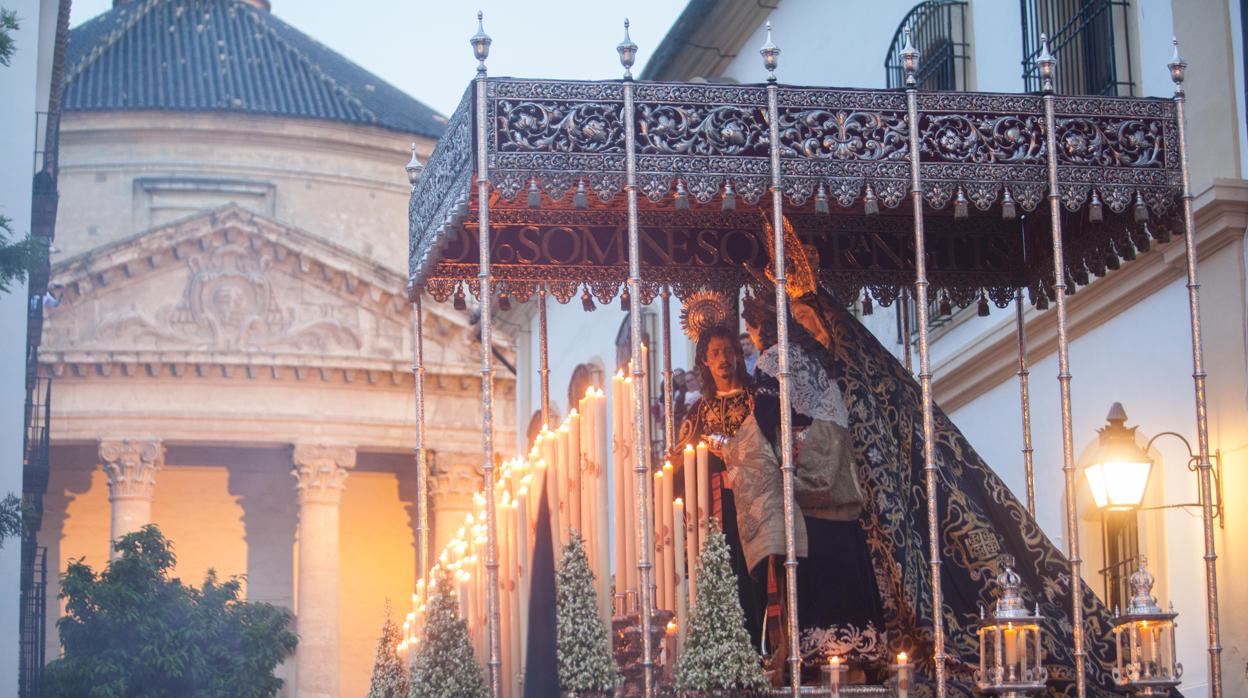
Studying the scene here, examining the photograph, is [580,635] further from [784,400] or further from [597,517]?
[784,400]

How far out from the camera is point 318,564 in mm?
32250

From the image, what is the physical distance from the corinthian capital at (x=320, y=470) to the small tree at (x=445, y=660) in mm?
22873

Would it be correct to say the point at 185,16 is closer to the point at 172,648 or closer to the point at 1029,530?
the point at 172,648

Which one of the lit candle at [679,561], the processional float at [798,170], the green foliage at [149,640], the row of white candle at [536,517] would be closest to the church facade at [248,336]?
the green foliage at [149,640]

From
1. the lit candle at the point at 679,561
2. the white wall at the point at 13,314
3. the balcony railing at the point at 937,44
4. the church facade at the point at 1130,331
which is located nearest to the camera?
the lit candle at the point at 679,561

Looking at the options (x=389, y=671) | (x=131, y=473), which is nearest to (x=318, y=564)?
(x=131, y=473)


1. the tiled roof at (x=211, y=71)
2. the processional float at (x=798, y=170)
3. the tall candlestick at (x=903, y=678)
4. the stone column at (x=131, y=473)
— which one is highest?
the tiled roof at (x=211, y=71)

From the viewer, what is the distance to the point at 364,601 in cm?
3581

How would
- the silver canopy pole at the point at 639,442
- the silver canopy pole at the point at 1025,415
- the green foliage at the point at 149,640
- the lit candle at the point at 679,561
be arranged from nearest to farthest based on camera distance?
the silver canopy pole at the point at 639,442 → the lit candle at the point at 679,561 → the silver canopy pole at the point at 1025,415 → the green foliage at the point at 149,640

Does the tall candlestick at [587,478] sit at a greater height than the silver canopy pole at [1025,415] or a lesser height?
lesser

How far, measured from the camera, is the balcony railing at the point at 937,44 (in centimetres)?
1717

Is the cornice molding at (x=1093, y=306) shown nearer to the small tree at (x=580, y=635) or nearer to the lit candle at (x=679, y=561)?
the lit candle at (x=679, y=561)

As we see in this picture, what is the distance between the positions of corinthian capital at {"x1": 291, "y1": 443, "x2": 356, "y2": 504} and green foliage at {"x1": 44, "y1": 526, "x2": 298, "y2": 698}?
12487mm

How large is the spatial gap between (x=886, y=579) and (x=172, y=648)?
10.4 metres
